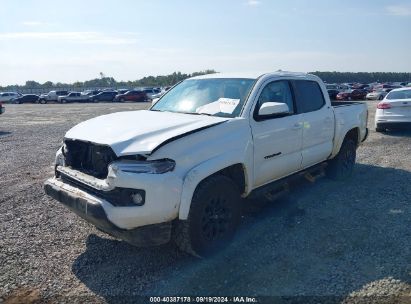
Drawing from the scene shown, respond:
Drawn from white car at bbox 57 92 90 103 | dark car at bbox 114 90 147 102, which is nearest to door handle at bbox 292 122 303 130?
dark car at bbox 114 90 147 102

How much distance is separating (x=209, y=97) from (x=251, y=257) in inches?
80.9

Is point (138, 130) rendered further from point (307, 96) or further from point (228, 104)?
point (307, 96)

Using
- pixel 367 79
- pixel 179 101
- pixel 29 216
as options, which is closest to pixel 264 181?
pixel 179 101

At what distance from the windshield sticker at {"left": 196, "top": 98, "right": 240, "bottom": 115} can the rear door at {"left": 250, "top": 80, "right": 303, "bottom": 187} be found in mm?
270

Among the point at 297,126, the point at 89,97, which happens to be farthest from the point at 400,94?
the point at 89,97

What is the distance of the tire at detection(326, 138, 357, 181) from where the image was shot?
260 inches

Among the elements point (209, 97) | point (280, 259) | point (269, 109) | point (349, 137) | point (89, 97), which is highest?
point (209, 97)

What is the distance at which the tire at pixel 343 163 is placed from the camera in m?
6.61

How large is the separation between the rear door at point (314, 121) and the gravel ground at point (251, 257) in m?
0.70

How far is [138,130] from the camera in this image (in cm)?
378

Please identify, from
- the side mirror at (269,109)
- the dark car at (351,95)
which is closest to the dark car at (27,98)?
the dark car at (351,95)

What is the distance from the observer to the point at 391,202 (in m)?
5.54

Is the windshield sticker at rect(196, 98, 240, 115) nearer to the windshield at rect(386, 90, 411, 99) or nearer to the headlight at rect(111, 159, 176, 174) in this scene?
the headlight at rect(111, 159, 176, 174)

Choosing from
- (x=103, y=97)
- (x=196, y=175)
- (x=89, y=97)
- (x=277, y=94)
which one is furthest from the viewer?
(x=89, y=97)
